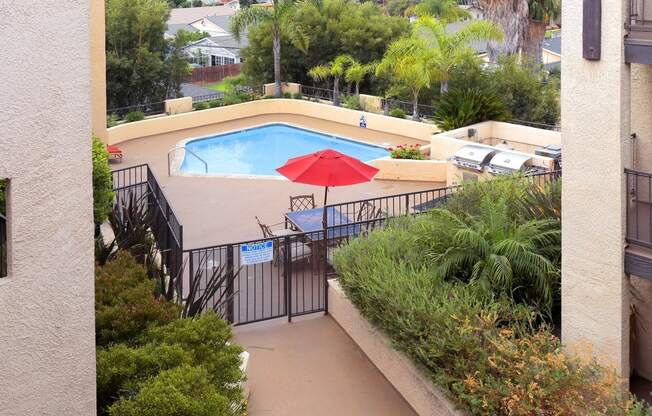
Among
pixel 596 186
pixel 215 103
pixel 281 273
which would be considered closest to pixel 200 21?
pixel 215 103

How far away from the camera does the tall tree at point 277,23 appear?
104ft

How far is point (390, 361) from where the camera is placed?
32.9 ft

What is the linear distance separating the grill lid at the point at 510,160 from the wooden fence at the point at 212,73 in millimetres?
36568

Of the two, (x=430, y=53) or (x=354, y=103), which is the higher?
(x=430, y=53)

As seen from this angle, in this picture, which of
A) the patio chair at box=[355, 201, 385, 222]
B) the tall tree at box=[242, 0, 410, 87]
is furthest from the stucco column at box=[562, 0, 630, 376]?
the tall tree at box=[242, 0, 410, 87]

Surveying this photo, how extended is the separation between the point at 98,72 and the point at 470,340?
45.8 ft

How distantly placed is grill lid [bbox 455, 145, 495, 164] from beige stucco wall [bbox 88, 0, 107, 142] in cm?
842

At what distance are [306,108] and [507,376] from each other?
23804mm

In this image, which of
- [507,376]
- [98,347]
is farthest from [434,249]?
[98,347]

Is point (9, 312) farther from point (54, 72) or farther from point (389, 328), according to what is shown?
point (389, 328)

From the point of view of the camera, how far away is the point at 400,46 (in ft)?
91.1

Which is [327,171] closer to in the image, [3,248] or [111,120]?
[3,248]

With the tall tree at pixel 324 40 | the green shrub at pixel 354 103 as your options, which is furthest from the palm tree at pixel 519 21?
the green shrub at pixel 354 103

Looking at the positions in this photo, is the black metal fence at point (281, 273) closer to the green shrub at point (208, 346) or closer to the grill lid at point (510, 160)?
the green shrub at point (208, 346)
